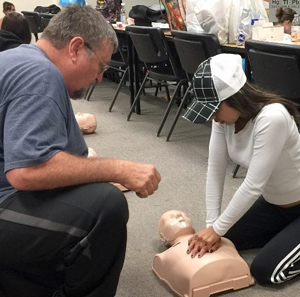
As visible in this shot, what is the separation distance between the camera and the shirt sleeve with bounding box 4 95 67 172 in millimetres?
1140

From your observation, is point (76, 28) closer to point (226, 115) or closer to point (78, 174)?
point (78, 174)

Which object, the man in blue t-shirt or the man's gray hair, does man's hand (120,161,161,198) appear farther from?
the man's gray hair

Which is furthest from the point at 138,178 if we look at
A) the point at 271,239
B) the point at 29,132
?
the point at 271,239

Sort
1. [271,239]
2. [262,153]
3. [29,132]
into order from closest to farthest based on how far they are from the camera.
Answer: [29,132] < [262,153] < [271,239]

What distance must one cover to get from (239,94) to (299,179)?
38 cm

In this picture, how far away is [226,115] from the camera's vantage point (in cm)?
157

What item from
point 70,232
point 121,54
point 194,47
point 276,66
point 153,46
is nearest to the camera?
point 70,232

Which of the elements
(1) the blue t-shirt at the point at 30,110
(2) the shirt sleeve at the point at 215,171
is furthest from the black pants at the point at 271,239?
(1) the blue t-shirt at the point at 30,110

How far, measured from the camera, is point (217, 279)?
1552mm

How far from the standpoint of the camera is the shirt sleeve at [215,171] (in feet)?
5.70

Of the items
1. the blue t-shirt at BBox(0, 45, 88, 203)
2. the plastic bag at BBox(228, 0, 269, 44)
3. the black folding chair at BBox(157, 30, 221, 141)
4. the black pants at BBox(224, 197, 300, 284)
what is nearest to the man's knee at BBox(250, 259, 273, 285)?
the black pants at BBox(224, 197, 300, 284)

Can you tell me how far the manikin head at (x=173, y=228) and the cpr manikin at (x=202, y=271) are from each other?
10 centimetres

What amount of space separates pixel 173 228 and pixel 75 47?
32.8 inches

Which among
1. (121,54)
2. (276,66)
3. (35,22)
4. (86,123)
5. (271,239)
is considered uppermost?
(276,66)
